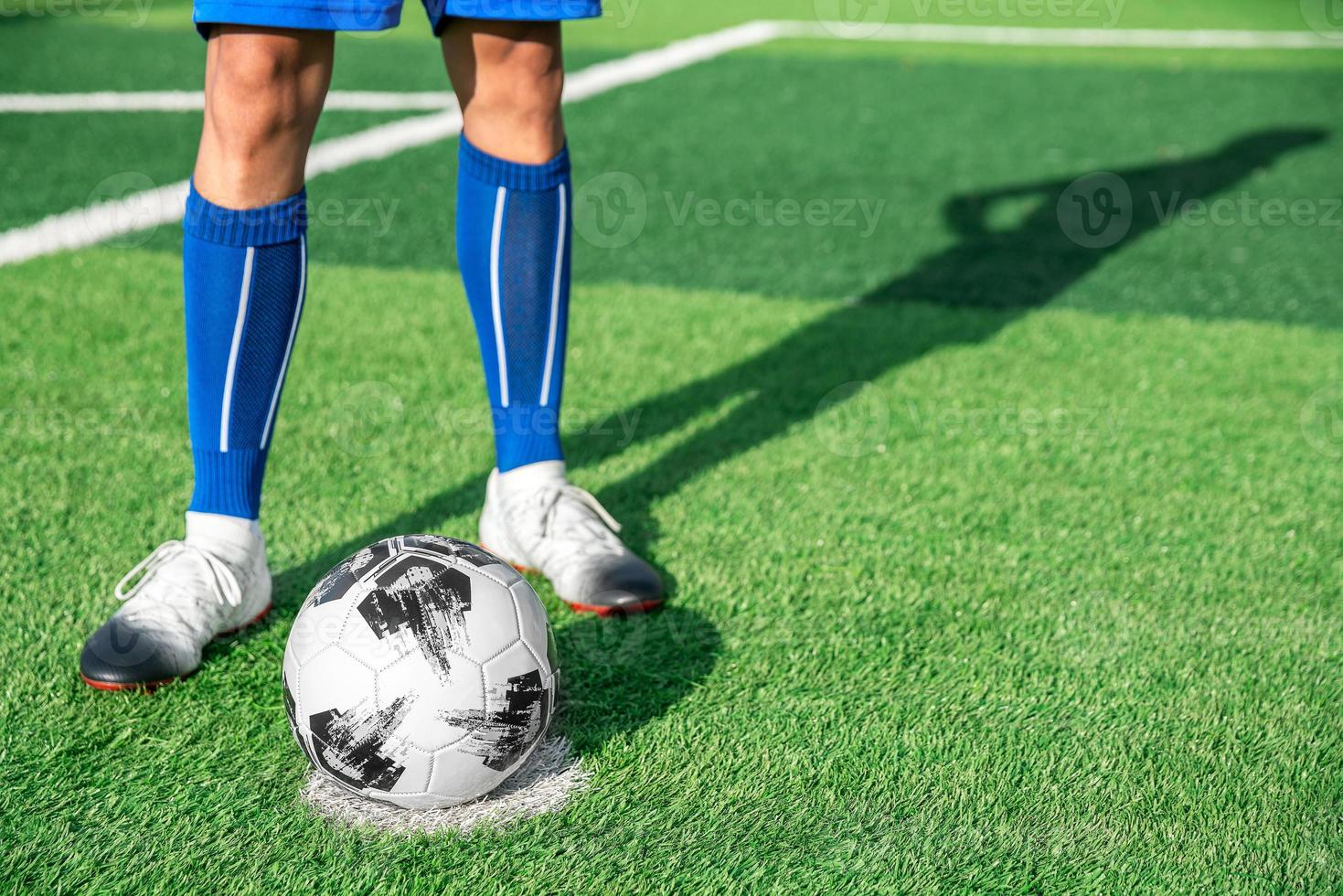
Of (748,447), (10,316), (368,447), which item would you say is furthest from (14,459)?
(748,447)

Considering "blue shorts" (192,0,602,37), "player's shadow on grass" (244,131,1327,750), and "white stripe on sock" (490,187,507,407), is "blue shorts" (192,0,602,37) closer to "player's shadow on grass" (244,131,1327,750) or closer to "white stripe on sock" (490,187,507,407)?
"white stripe on sock" (490,187,507,407)

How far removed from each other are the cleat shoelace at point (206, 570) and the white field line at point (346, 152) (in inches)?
104

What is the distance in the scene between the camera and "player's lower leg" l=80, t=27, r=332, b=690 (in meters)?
2.07

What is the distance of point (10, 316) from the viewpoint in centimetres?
404

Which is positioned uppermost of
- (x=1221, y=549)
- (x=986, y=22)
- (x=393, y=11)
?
(x=393, y=11)

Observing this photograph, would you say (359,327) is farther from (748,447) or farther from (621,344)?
(748,447)

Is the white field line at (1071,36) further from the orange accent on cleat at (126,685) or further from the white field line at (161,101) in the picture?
the orange accent on cleat at (126,685)

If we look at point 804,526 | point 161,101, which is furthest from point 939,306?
point 161,101

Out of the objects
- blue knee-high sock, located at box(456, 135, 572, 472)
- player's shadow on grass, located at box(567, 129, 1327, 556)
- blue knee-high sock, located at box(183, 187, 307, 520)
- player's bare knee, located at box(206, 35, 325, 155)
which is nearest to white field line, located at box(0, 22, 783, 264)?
player's shadow on grass, located at box(567, 129, 1327, 556)

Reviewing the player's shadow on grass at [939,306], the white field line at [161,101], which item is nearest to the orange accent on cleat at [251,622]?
the player's shadow on grass at [939,306]

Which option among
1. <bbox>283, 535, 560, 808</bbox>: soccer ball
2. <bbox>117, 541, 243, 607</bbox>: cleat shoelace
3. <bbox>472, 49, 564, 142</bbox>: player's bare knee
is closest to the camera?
<bbox>283, 535, 560, 808</bbox>: soccer ball

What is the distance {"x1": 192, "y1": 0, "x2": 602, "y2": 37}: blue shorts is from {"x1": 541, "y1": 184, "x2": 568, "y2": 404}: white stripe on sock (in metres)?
0.38

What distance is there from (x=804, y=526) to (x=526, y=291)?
0.83m

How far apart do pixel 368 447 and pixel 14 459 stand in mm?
825
